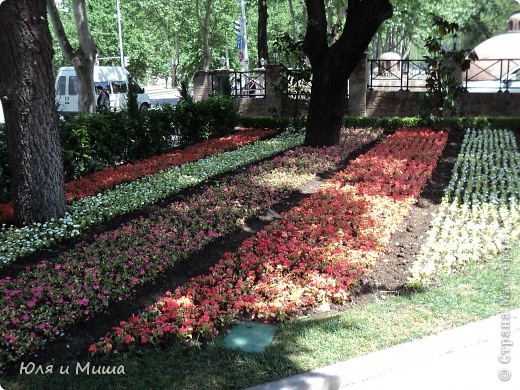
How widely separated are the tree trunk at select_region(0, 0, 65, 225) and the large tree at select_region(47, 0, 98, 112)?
24.4 feet

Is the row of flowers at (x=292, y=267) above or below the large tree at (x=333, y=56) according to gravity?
below

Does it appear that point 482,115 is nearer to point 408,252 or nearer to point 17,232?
point 408,252

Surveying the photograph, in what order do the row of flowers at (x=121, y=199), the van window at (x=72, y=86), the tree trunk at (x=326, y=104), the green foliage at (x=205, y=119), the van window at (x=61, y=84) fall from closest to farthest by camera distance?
the row of flowers at (x=121, y=199) → the tree trunk at (x=326, y=104) → the green foliage at (x=205, y=119) → the van window at (x=72, y=86) → the van window at (x=61, y=84)

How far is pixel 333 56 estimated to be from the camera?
1312 centimetres

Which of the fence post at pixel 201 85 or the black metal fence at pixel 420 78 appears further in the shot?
the fence post at pixel 201 85

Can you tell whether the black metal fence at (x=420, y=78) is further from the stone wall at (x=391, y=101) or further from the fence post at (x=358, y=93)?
the fence post at (x=358, y=93)

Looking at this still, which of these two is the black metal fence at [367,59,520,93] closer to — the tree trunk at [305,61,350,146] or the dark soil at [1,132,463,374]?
the tree trunk at [305,61,350,146]

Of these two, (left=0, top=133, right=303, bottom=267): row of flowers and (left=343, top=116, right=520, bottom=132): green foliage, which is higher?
(left=343, top=116, right=520, bottom=132): green foliage

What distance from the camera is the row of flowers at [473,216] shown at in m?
6.33

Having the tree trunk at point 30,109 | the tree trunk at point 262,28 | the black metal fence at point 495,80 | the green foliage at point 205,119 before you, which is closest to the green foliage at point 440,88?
the black metal fence at point 495,80

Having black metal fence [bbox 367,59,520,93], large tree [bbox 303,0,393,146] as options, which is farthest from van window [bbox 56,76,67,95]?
large tree [bbox 303,0,393,146]

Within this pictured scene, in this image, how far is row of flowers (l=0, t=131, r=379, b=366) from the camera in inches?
190

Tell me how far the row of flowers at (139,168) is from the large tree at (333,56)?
234 cm

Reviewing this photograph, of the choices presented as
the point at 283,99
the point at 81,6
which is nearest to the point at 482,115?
the point at 283,99
